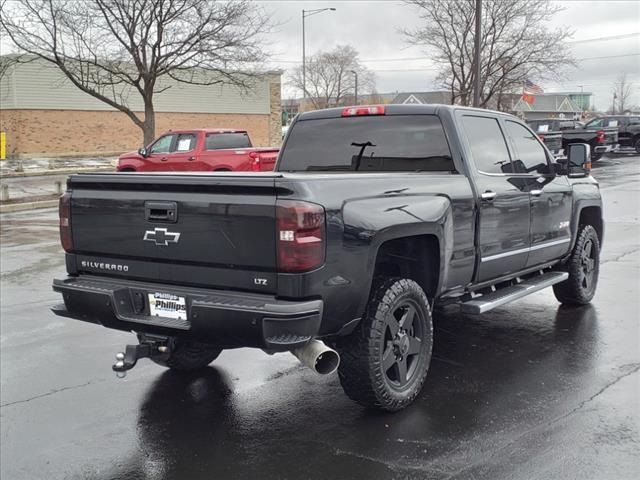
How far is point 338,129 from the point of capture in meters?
5.73

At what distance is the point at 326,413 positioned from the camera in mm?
4488

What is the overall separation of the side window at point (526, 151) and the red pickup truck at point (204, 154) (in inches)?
440

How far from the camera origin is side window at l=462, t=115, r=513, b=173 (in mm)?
5434

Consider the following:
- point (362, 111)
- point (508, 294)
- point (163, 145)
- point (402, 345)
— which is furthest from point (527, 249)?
point (163, 145)

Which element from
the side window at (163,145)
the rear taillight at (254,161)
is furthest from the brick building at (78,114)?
the rear taillight at (254,161)

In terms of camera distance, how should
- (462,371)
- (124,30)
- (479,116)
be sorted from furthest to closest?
1. (124,30)
2. (479,116)
3. (462,371)

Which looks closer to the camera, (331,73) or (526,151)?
(526,151)

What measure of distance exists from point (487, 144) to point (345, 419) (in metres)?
2.62

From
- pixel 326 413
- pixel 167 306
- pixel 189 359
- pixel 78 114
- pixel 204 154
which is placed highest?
pixel 78 114

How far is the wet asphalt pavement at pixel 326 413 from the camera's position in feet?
12.3

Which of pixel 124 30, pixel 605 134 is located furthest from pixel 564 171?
pixel 605 134

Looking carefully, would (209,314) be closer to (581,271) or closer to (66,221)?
(66,221)

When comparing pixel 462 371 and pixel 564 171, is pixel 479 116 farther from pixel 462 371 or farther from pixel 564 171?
pixel 462 371

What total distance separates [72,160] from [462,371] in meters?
33.5
